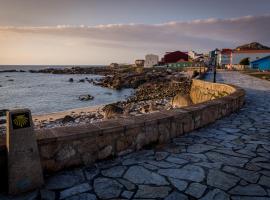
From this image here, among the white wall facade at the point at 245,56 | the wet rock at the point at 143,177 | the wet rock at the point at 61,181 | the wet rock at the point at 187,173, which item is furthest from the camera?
the white wall facade at the point at 245,56

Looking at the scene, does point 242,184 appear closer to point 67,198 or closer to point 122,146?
point 122,146

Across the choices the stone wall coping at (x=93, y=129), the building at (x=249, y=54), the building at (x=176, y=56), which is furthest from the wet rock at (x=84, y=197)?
the building at (x=176, y=56)

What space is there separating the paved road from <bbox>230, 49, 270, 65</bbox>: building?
186ft

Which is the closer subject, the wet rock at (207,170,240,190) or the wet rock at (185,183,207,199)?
the wet rock at (185,183,207,199)

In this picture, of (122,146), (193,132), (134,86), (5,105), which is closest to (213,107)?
(193,132)

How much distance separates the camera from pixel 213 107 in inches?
248

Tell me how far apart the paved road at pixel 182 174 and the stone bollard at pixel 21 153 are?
0.61 feet

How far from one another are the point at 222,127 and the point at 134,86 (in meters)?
36.3

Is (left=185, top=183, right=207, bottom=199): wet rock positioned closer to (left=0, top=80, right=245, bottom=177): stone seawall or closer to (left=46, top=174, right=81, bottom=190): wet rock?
(left=0, top=80, right=245, bottom=177): stone seawall

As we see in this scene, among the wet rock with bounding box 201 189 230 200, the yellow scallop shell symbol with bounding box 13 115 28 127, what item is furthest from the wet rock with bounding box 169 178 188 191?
the yellow scallop shell symbol with bounding box 13 115 28 127

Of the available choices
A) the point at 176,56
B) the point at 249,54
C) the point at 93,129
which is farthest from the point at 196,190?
the point at 176,56

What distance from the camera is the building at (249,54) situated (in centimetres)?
→ 5532

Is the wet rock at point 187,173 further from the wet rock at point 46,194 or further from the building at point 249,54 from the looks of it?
the building at point 249,54

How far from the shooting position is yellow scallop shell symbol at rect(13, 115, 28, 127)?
9.61ft
